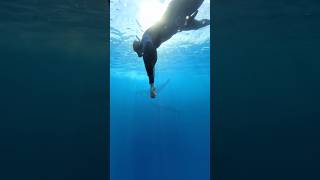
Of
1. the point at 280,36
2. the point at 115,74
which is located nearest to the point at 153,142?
the point at 115,74

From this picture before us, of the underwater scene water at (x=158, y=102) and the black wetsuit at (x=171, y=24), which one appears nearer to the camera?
the black wetsuit at (x=171, y=24)

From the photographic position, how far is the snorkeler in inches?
218

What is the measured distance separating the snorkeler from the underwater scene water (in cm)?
364

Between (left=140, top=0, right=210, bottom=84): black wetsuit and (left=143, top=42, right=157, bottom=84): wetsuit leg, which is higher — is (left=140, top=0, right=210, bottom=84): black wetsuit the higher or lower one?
the higher one

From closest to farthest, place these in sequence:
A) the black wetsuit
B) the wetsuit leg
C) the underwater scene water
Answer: the wetsuit leg < the black wetsuit < the underwater scene water

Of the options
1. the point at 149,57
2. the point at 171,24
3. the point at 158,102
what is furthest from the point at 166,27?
the point at 158,102

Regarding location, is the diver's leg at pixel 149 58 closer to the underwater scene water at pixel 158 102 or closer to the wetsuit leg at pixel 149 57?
the wetsuit leg at pixel 149 57

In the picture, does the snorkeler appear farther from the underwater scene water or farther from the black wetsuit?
the underwater scene water

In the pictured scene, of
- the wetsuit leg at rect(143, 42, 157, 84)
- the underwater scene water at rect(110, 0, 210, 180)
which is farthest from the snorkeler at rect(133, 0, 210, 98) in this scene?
the underwater scene water at rect(110, 0, 210, 180)

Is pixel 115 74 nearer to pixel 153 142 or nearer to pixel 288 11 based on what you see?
pixel 153 142

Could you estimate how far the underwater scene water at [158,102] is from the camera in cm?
1493

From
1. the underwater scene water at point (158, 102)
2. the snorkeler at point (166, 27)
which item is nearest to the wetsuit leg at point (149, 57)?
the snorkeler at point (166, 27)

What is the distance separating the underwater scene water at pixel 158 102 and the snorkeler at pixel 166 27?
364 centimetres

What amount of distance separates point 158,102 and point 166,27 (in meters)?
36.2
